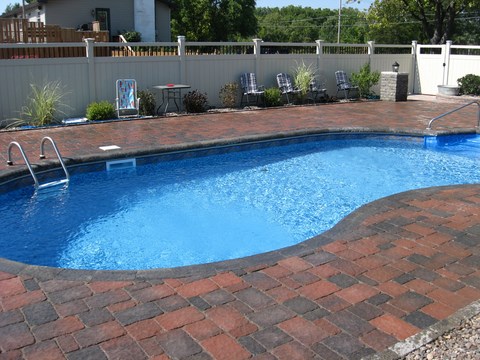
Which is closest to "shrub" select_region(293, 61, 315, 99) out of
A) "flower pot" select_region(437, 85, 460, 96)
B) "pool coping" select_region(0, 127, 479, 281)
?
"flower pot" select_region(437, 85, 460, 96)

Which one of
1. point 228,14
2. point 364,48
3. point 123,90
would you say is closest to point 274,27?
point 228,14

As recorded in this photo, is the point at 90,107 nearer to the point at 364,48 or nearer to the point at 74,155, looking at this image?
the point at 74,155

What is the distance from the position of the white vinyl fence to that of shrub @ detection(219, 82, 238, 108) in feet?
0.62

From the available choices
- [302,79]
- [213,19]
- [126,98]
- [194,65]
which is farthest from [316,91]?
[213,19]

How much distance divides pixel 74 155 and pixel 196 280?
520 cm

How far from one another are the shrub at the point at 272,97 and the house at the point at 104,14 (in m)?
13.4

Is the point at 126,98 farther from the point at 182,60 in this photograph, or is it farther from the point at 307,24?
the point at 307,24

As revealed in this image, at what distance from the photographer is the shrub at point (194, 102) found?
1331 centimetres

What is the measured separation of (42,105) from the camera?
36.6ft

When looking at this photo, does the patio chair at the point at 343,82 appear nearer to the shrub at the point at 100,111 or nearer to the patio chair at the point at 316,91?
the patio chair at the point at 316,91

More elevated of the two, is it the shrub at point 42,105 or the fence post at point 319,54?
the fence post at point 319,54

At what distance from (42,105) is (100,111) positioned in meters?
1.27

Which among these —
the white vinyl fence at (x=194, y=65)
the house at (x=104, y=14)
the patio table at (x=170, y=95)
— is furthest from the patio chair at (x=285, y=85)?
the house at (x=104, y=14)

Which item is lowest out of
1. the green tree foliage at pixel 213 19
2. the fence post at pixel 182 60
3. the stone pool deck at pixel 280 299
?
the stone pool deck at pixel 280 299
